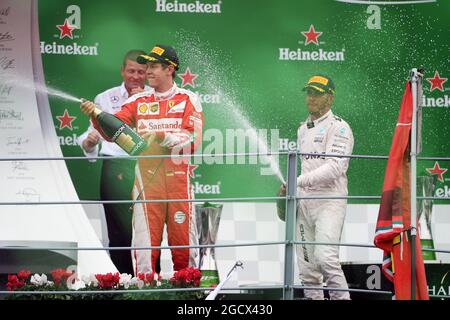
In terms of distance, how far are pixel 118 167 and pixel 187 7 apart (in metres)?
1.38

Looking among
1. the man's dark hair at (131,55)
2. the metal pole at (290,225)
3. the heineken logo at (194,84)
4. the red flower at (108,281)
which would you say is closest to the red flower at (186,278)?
the red flower at (108,281)

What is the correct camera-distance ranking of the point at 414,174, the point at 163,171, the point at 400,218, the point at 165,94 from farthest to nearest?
1. the point at 165,94
2. the point at 163,171
3. the point at 400,218
4. the point at 414,174

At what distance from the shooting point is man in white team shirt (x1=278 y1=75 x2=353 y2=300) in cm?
792

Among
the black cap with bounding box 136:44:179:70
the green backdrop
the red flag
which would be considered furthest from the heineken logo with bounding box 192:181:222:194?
the red flag

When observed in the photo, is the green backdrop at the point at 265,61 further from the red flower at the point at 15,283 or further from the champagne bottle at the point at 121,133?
the red flower at the point at 15,283

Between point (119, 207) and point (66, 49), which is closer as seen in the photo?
point (66, 49)

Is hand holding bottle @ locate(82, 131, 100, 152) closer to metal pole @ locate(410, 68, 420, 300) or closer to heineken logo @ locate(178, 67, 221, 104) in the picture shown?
heineken logo @ locate(178, 67, 221, 104)

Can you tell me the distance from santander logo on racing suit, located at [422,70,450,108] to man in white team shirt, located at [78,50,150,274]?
7.39 ft

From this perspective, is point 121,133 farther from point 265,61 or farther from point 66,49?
point 265,61

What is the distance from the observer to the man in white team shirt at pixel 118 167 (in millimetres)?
8703

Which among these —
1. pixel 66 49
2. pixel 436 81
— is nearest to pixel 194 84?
pixel 66 49

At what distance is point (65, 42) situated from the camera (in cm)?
873
